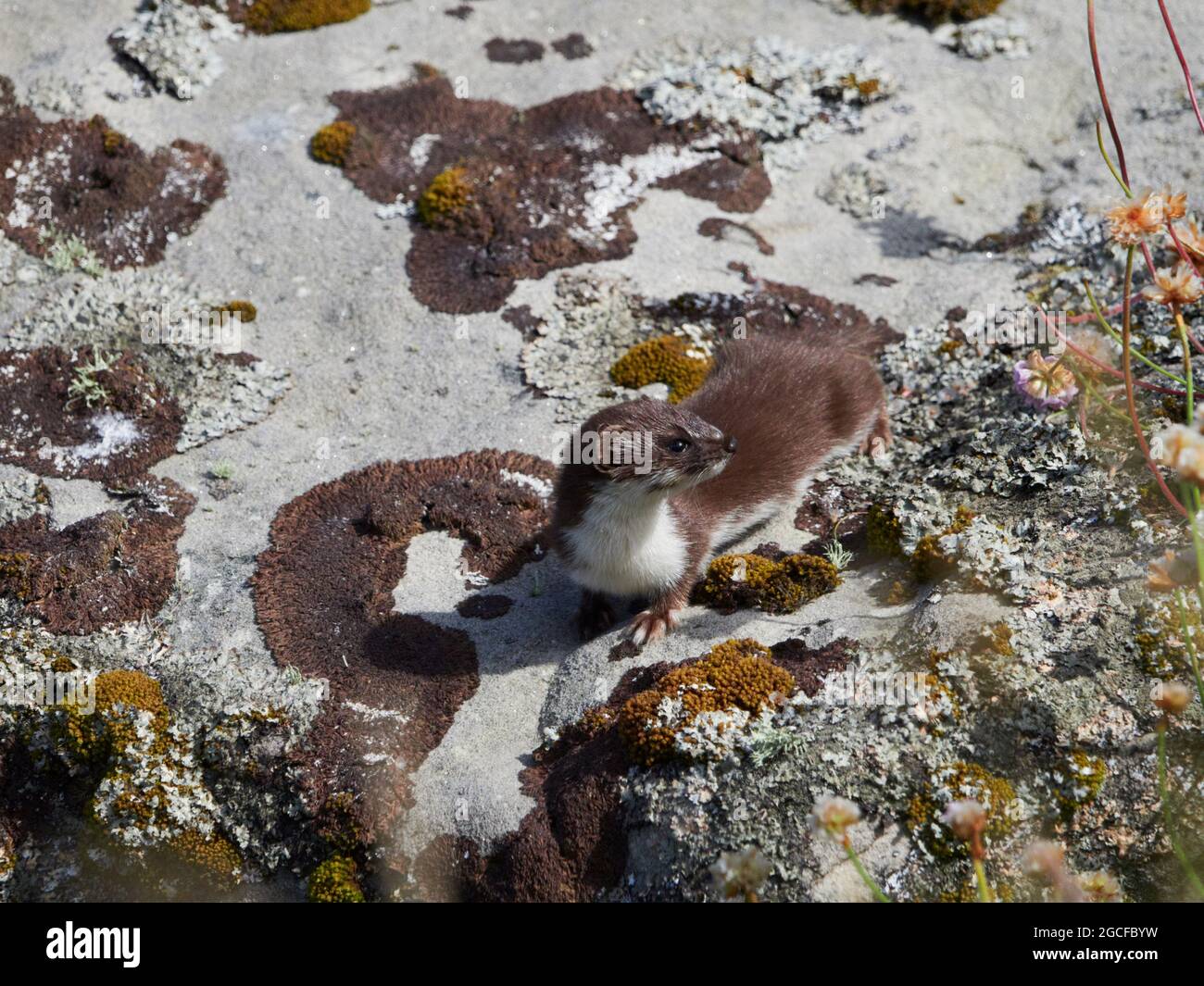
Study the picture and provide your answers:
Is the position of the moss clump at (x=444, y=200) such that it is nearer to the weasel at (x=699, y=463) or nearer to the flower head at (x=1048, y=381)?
the weasel at (x=699, y=463)

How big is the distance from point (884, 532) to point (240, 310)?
5.48 metres

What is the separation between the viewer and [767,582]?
21.0 feet

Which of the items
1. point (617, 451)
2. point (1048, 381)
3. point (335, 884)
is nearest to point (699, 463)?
point (617, 451)

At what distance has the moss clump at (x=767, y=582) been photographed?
248 inches

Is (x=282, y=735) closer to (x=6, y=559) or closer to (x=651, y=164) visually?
(x=6, y=559)

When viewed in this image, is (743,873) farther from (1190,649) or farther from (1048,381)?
(1048,381)

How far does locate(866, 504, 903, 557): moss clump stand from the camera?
6.40 m

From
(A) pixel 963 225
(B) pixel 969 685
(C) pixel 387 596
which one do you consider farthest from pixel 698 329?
(B) pixel 969 685

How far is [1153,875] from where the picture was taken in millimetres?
4512

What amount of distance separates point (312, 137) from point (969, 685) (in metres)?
7.71

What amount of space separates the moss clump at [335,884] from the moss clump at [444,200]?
5629 millimetres

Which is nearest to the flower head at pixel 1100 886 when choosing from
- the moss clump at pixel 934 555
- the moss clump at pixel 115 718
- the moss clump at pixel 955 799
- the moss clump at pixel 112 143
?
the moss clump at pixel 955 799

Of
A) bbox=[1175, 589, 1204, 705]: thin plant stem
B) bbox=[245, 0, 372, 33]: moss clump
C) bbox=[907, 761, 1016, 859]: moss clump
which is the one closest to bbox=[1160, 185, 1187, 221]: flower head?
bbox=[1175, 589, 1204, 705]: thin plant stem

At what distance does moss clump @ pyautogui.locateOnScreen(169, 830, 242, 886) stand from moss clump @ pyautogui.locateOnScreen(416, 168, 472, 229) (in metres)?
5.47
